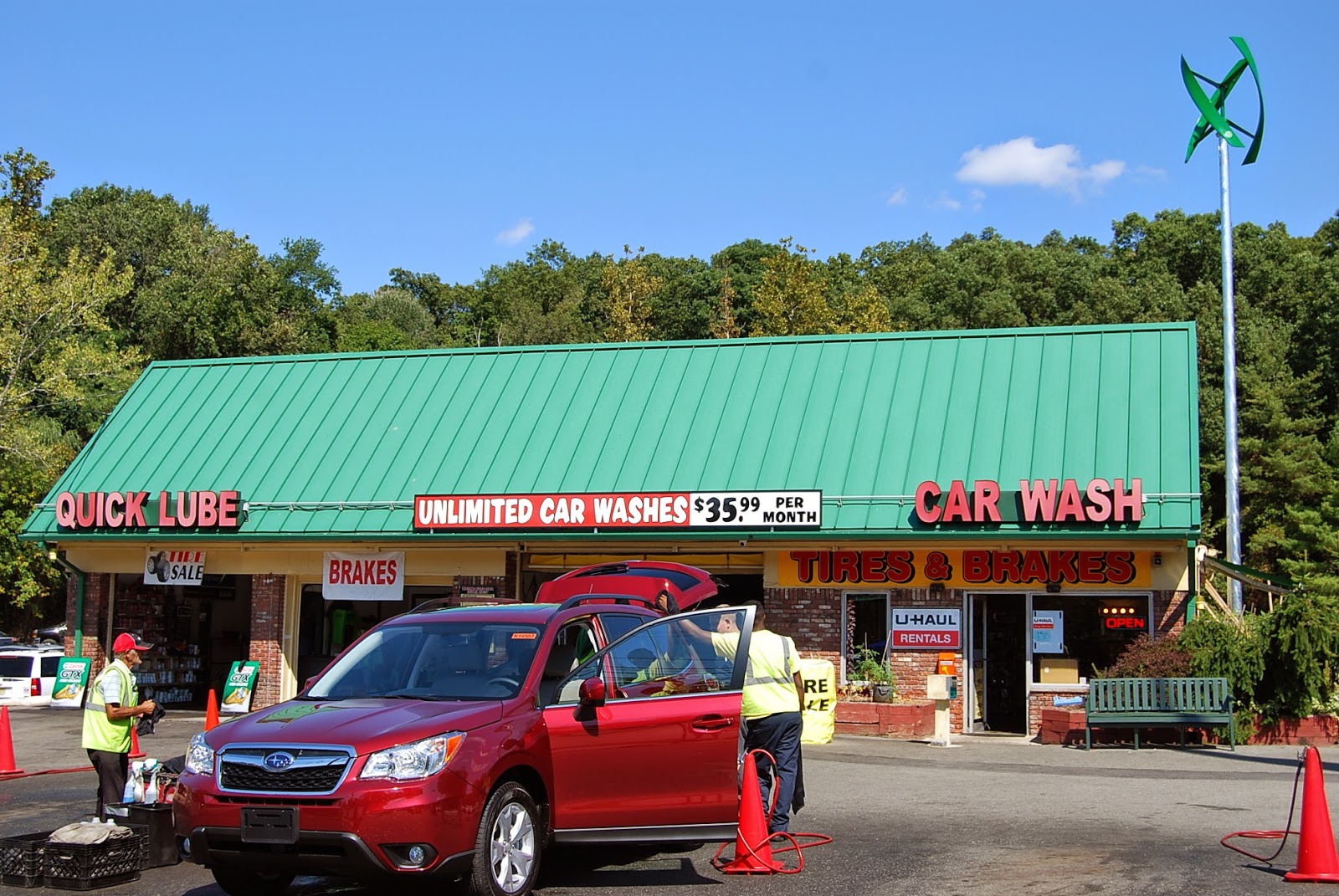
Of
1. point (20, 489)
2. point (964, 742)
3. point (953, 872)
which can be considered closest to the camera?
point (953, 872)

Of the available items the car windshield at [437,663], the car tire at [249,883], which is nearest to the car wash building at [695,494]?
the car windshield at [437,663]

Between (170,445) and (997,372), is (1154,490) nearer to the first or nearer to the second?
(997,372)

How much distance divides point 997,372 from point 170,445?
16.1m

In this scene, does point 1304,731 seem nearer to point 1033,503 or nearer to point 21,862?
point 1033,503

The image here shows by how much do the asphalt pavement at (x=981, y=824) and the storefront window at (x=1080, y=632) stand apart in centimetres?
284

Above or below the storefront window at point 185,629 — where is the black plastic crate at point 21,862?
below

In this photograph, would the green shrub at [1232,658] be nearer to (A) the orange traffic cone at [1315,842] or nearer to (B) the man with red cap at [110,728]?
(A) the orange traffic cone at [1315,842]

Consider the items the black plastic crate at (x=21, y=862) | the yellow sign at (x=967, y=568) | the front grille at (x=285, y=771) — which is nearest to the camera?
the front grille at (x=285, y=771)

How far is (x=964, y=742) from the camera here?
20.8 metres

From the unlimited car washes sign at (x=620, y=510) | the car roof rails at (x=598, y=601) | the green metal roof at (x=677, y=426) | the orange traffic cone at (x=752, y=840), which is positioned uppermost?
the green metal roof at (x=677, y=426)

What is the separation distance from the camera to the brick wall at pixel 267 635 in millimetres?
25656

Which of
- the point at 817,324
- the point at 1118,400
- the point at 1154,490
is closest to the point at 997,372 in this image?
the point at 1118,400

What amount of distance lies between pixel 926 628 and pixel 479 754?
1525 centimetres

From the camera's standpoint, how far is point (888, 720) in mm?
20984
